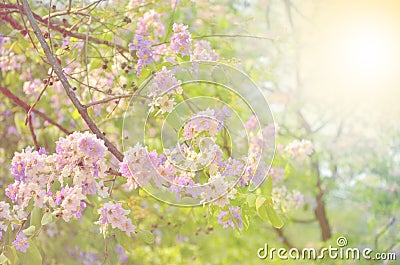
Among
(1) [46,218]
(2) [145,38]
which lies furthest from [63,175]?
(2) [145,38]

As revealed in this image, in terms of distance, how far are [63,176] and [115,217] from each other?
0.55 ft

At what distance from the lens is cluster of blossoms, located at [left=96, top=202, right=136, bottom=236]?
158 cm

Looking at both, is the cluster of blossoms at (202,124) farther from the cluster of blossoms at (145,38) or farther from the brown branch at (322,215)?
the brown branch at (322,215)

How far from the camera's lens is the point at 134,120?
2.68 meters

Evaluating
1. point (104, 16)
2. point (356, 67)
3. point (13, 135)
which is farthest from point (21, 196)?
point (356, 67)

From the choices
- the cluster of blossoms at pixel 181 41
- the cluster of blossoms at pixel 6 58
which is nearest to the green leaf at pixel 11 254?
the cluster of blossoms at pixel 181 41

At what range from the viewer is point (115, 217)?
1.58 meters

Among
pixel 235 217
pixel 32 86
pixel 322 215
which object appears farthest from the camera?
pixel 322 215

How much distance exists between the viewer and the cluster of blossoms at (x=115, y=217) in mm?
1578

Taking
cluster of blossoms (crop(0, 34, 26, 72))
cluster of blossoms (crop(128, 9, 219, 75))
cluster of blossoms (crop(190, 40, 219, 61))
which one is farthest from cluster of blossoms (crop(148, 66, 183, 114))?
cluster of blossoms (crop(0, 34, 26, 72))

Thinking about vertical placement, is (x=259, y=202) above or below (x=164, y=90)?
below

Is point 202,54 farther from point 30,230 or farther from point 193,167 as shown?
point 30,230

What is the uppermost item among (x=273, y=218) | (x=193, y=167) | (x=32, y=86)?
(x=32, y=86)

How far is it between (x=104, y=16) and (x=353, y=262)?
2323 mm
